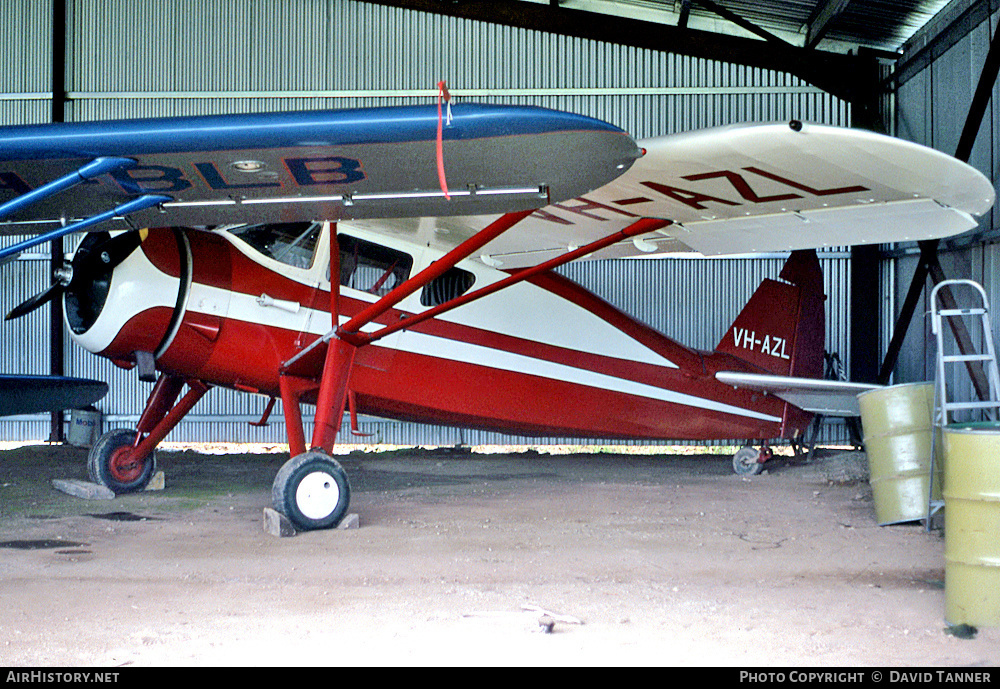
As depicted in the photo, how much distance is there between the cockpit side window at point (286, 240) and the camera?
20.9 feet

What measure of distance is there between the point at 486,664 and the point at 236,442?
9.60 meters

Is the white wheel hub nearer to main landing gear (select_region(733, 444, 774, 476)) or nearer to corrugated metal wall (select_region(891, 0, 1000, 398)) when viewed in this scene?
main landing gear (select_region(733, 444, 774, 476))

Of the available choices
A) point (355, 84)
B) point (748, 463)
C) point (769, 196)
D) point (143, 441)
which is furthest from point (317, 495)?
point (355, 84)

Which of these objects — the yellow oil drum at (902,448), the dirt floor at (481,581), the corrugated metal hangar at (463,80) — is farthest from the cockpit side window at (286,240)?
the corrugated metal hangar at (463,80)

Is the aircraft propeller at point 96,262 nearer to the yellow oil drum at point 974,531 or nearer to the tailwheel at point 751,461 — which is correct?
the yellow oil drum at point 974,531

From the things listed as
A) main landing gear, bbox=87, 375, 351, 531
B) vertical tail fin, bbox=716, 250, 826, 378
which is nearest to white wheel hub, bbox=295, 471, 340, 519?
main landing gear, bbox=87, 375, 351, 531

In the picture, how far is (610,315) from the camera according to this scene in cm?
804

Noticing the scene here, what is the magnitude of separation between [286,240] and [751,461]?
5.22 m

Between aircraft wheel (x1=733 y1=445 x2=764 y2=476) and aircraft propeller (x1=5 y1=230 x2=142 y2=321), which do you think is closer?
aircraft propeller (x1=5 y1=230 x2=142 y2=321)

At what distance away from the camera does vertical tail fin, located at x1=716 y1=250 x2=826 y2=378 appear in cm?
872

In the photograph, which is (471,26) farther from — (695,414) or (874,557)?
(874,557)

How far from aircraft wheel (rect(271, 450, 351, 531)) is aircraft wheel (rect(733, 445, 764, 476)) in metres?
4.73

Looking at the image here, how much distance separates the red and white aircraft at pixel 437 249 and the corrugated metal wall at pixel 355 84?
3.33 m

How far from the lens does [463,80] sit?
12.0 meters
